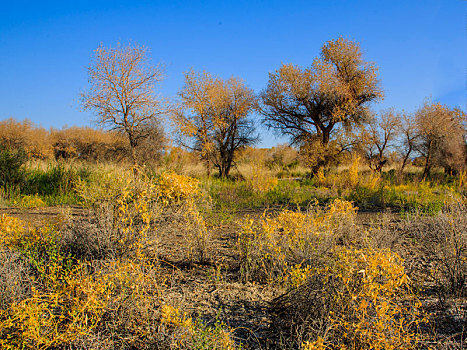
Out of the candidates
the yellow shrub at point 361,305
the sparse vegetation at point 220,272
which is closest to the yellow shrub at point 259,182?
the sparse vegetation at point 220,272

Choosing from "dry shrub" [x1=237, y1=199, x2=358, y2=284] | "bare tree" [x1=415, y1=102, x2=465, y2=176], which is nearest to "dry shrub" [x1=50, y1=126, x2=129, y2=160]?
"bare tree" [x1=415, y1=102, x2=465, y2=176]

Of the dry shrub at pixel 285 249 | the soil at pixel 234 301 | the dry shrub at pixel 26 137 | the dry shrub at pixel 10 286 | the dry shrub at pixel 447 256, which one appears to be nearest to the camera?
the soil at pixel 234 301

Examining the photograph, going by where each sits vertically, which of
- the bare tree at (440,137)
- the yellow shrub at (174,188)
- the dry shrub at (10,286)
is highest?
the bare tree at (440,137)

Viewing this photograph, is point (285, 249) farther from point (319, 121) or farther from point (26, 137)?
point (26, 137)

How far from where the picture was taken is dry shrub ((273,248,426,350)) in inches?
80.1

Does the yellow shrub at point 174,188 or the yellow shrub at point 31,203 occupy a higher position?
the yellow shrub at point 174,188

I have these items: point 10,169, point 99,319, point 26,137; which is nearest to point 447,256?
point 99,319

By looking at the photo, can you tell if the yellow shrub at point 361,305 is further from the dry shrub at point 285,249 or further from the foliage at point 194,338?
the dry shrub at point 285,249

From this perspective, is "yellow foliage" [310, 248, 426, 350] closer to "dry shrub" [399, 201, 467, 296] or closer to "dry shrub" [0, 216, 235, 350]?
"dry shrub" [0, 216, 235, 350]

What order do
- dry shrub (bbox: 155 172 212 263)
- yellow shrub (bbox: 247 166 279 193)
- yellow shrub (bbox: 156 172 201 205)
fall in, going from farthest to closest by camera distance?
yellow shrub (bbox: 247 166 279 193) → yellow shrub (bbox: 156 172 201 205) → dry shrub (bbox: 155 172 212 263)

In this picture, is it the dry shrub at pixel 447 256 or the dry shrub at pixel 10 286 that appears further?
the dry shrub at pixel 447 256

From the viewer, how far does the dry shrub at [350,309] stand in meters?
2.04

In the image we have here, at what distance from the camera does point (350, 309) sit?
223 centimetres

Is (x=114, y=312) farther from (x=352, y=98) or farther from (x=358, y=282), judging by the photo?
(x=352, y=98)
